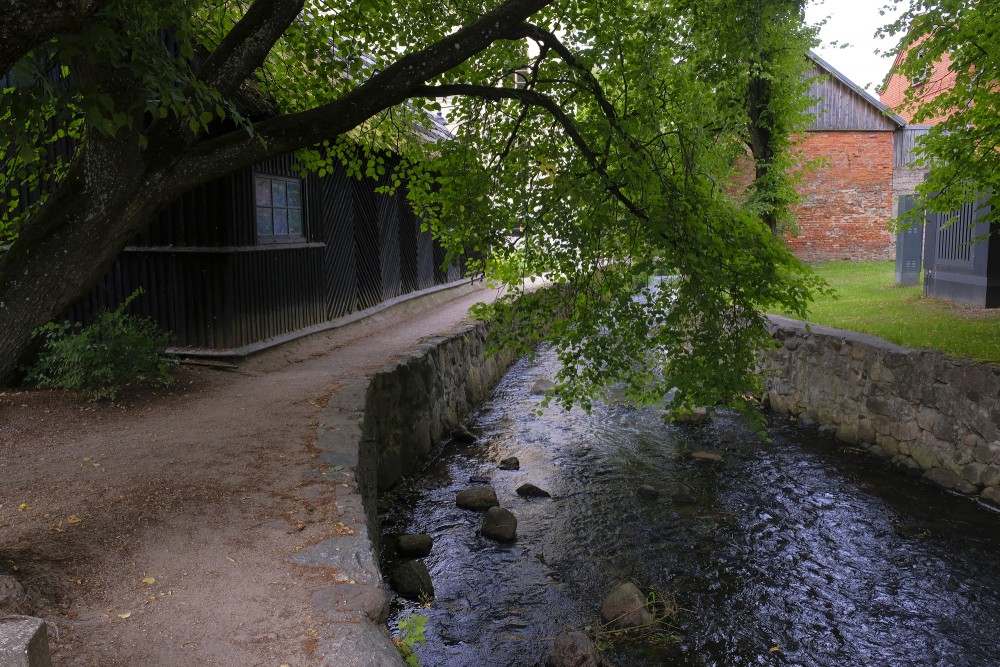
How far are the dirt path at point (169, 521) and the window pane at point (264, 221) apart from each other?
8.00 feet

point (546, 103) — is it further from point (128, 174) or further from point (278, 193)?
point (278, 193)

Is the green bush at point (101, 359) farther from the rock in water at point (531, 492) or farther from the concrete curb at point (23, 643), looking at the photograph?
the concrete curb at point (23, 643)

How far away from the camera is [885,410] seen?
8.78 m

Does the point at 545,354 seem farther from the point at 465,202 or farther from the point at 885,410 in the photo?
the point at 465,202

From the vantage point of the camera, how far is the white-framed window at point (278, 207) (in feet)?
30.6

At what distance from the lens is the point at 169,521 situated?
428cm

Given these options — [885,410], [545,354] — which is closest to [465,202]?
[885,410]

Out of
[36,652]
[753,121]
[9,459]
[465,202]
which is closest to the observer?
[36,652]

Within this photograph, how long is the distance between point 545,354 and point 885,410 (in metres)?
8.51

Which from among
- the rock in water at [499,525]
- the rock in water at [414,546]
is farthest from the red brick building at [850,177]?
the rock in water at [414,546]

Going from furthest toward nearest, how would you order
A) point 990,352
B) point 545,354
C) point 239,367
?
point 545,354
point 239,367
point 990,352

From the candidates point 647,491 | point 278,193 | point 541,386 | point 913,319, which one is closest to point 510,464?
point 647,491

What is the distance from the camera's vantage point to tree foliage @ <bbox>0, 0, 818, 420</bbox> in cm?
373

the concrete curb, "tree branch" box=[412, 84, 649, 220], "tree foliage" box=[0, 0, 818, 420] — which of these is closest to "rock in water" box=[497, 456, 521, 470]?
"tree foliage" box=[0, 0, 818, 420]
